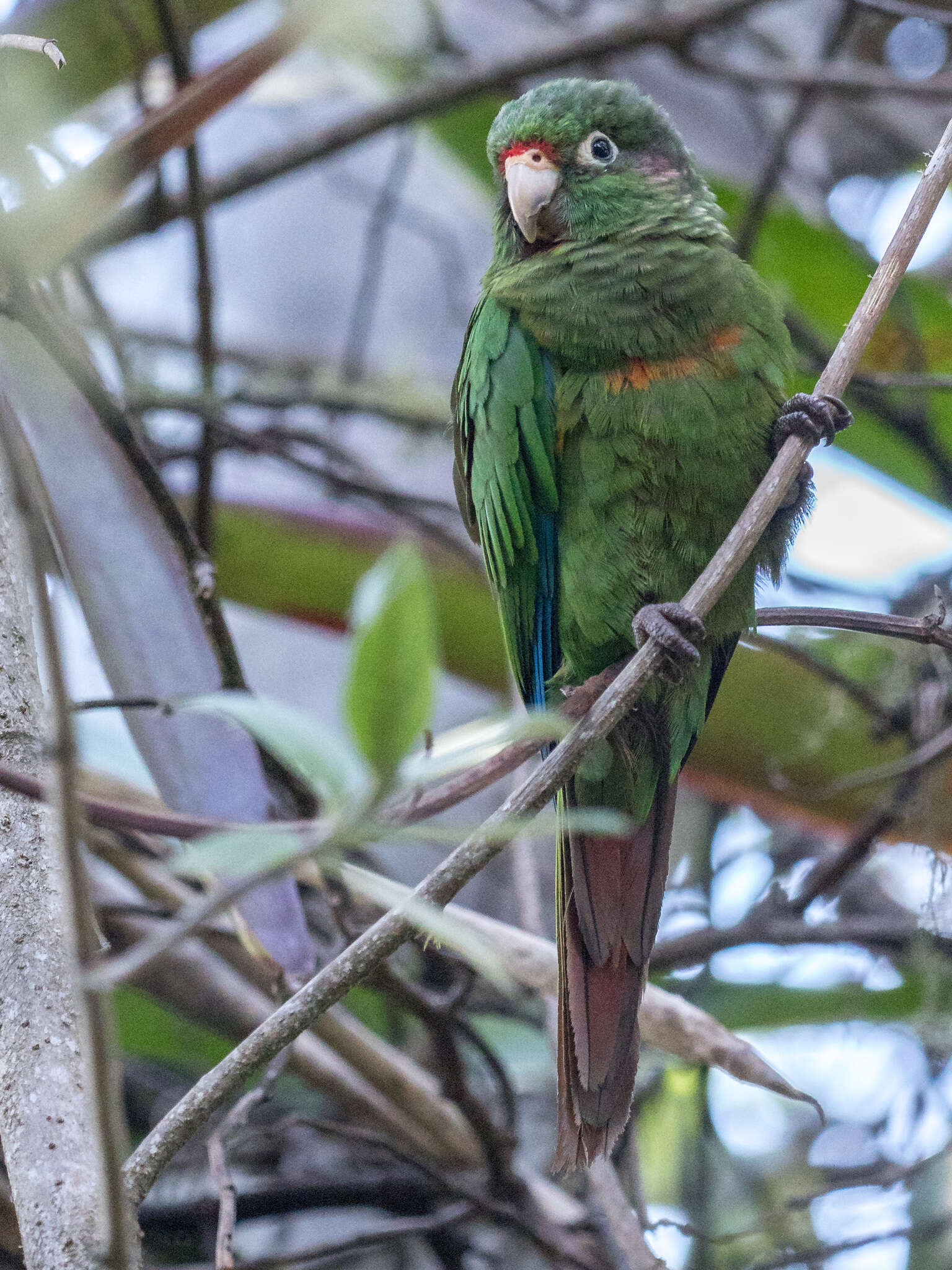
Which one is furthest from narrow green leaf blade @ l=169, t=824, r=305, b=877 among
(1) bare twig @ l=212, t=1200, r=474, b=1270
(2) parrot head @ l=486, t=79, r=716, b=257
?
(2) parrot head @ l=486, t=79, r=716, b=257

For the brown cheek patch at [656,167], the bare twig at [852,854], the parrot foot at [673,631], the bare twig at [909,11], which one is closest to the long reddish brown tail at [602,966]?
the parrot foot at [673,631]

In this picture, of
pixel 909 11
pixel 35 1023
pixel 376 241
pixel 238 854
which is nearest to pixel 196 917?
pixel 238 854

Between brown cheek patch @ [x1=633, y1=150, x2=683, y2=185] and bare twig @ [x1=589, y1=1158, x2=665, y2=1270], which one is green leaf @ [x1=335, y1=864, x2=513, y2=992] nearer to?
bare twig @ [x1=589, y1=1158, x2=665, y2=1270]

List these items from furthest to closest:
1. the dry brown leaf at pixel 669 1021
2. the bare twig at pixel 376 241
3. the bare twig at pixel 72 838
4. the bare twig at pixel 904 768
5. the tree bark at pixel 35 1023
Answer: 1. the bare twig at pixel 376 241
2. the bare twig at pixel 904 768
3. the dry brown leaf at pixel 669 1021
4. the tree bark at pixel 35 1023
5. the bare twig at pixel 72 838

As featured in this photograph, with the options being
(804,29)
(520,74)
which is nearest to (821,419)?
(520,74)

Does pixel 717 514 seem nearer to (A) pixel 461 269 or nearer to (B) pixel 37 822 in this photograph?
(B) pixel 37 822

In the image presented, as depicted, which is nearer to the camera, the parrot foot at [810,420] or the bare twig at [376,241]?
the parrot foot at [810,420]

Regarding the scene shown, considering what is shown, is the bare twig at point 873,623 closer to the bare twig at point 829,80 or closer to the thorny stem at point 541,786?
the thorny stem at point 541,786
